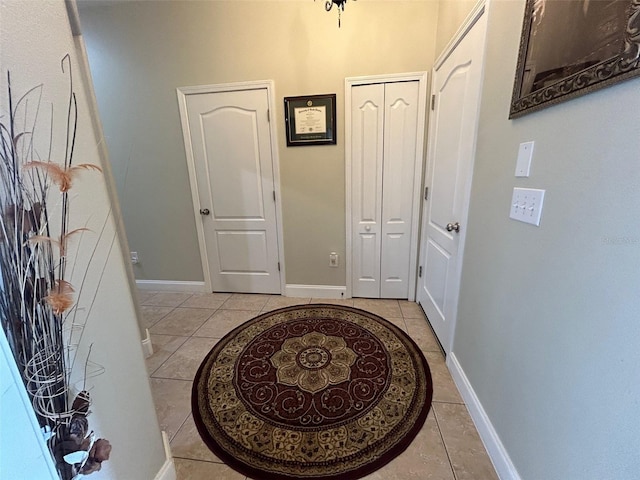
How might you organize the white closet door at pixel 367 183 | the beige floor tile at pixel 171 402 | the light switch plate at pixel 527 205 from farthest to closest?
the white closet door at pixel 367 183 < the beige floor tile at pixel 171 402 < the light switch plate at pixel 527 205

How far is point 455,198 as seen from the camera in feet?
5.61

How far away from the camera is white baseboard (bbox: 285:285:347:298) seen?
2.74m

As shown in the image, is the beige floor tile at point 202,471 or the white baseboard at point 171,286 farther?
the white baseboard at point 171,286

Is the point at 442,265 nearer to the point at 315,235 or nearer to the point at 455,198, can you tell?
the point at 455,198

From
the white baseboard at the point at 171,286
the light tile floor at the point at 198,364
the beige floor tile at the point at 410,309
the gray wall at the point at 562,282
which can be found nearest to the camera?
the gray wall at the point at 562,282

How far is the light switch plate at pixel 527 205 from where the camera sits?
37.4 inches

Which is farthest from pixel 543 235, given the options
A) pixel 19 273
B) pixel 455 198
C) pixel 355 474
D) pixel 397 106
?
pixel 397 106

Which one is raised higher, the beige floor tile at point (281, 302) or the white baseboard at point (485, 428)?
the white baseboard at point (485, 428)

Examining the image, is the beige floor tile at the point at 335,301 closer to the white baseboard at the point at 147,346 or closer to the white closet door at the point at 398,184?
the white closet door at the point at 398,184

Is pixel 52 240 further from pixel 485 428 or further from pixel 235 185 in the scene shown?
pixel 235 185

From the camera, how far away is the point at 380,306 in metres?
2.58

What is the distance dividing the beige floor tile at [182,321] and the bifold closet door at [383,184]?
1518mm

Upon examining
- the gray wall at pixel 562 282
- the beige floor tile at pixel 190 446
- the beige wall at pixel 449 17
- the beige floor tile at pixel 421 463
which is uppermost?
the beige wall at pixel 449 17

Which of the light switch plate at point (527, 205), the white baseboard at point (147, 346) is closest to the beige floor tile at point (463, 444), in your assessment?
the light switch plate at point (527, 205)
